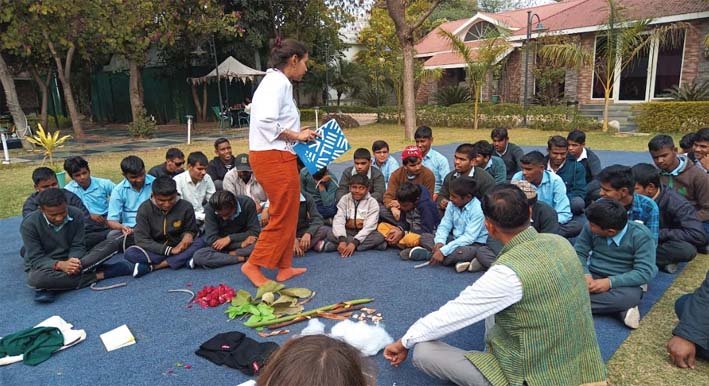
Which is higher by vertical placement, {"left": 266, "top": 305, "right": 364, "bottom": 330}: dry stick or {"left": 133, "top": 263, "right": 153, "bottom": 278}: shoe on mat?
{"left": 133, "top": 263, "right": 153, "bottom": 278}: shoe on mat

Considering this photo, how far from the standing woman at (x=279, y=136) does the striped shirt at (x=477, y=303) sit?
1746mm

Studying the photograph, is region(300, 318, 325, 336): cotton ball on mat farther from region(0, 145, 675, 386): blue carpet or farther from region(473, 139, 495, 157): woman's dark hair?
region(473, 139, 495, 157): woman's dark hair

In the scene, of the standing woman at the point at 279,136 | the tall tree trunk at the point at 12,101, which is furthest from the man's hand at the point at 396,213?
the tall tree trunk at the point at 12,101

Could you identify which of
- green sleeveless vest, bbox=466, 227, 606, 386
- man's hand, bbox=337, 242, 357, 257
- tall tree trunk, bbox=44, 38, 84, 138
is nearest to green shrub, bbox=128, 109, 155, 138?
tall tree trunk, bbox=44, 38, 84, 138

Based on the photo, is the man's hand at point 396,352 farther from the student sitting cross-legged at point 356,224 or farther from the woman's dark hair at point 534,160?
the woman's dark hair at point 534,160

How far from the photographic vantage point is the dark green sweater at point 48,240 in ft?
13.1

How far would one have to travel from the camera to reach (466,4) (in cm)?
3528

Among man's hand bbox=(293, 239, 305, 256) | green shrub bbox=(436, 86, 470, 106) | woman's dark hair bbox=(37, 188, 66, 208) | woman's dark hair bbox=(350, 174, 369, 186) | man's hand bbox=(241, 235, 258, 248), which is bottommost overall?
man's hand bbox=(293, 239, 305, 256)

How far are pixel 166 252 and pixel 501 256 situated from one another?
3.36 meters

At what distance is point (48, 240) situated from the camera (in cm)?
407

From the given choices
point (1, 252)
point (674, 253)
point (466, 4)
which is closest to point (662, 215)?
point (674, 253)

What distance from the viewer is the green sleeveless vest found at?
1.98 m

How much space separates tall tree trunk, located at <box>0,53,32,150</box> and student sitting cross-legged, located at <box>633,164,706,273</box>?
14430 millimetres

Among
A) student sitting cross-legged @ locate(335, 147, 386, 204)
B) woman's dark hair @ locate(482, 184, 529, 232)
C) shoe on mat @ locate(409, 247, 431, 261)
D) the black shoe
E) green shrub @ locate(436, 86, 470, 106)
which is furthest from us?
green shrub @ locate(436, 86, 470, 106)
